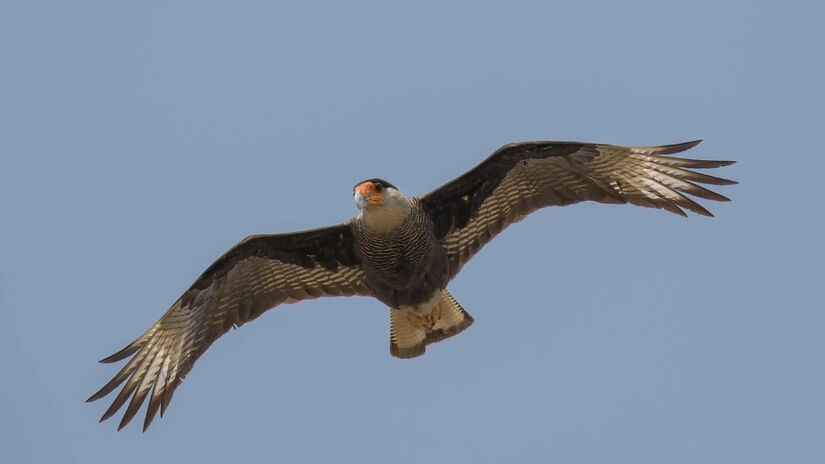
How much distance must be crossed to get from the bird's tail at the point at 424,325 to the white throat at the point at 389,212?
1.21m

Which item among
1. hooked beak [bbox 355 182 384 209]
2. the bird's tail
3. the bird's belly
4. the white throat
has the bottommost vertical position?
the bird's tail

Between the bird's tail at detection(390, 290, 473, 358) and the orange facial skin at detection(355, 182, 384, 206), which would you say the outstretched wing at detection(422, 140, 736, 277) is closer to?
the bird's tail at detection(390, 290, 473, 358)

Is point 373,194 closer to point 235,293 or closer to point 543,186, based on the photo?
point 543,186

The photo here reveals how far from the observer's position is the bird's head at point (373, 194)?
1398cm

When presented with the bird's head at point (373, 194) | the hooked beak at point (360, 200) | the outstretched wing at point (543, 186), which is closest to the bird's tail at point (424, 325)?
the outstretched wing at point (543, 186)

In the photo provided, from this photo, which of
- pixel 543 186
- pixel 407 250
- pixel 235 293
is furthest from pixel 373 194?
pixel 235 293

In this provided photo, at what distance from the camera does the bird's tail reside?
50.5 feet

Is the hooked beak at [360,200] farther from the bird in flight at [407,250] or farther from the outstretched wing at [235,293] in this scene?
the outstretched wing at [235,293]

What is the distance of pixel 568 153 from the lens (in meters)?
14.9

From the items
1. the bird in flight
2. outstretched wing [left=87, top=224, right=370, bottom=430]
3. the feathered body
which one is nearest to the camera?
the feathered body

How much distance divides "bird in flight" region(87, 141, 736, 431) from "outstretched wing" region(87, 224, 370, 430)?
0.01m

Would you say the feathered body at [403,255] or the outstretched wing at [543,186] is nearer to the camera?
the feathered body at [403,255]

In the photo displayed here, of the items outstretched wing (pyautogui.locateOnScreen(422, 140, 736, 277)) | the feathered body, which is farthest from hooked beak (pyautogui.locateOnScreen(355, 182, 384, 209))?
outstretched wing (pyautogui.locateOnScreen(422, 140, 736, 277))

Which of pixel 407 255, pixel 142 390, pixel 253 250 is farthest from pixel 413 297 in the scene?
pixel 142 390
